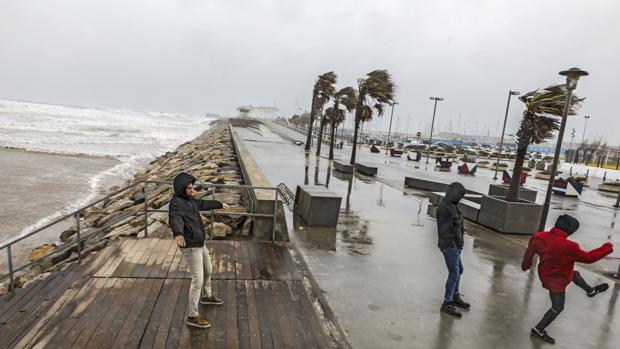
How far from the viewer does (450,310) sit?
4883 mm

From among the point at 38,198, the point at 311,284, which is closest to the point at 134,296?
the point at 311,284

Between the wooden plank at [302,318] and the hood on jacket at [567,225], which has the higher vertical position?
the hood on jacket at [567,225]

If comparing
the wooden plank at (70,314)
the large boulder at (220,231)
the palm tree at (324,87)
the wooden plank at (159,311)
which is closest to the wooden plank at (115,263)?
the wooden plank at (70,314)

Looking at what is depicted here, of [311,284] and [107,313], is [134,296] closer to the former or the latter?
[107,313]

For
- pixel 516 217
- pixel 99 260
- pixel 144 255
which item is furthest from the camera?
pixel 516 217

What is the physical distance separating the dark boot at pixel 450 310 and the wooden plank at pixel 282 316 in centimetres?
202

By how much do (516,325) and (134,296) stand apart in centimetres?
469

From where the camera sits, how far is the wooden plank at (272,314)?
3.92 m

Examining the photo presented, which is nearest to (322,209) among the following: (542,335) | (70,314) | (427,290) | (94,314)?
(427,290)

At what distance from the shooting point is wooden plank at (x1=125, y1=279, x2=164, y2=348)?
12.3 ft

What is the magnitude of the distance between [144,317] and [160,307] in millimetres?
259

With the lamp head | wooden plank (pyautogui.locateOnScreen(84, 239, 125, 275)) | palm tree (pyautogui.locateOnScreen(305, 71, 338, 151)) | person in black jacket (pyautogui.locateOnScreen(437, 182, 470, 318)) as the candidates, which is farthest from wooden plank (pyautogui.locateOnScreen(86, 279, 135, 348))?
palm tree (pyautogui.locateOnScreen(305, 71, 338, 151))

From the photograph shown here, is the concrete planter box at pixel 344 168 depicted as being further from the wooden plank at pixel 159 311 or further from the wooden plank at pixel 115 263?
the wooden plank at pixel 159 311

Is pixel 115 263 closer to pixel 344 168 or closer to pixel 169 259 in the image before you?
pixel 169 259
